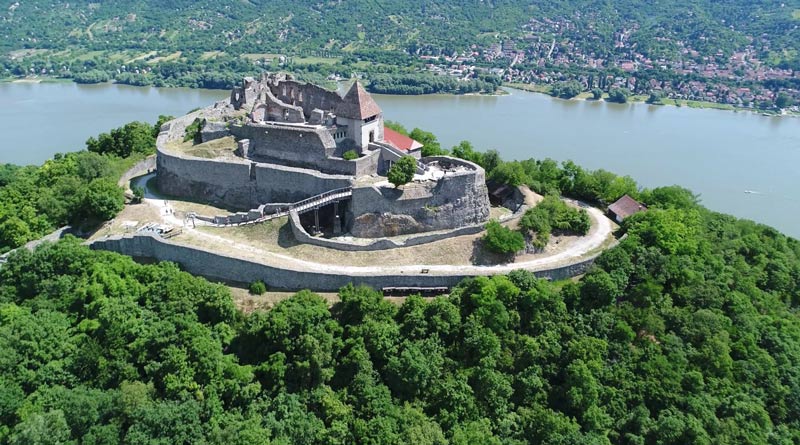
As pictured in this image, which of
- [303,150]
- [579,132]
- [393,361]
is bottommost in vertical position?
[393,361]

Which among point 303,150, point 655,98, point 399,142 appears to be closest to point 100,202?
point 303,150

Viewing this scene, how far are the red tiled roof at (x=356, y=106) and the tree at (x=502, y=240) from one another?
8642mm

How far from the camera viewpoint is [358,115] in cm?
2905

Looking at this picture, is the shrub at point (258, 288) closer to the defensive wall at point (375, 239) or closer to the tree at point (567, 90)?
the defensive wall at point (375, 239)

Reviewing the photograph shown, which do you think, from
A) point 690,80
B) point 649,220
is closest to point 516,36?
point 690,80

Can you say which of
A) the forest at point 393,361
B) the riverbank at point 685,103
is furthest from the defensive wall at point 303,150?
the riverbank at point 685,103

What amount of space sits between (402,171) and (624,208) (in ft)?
40.7

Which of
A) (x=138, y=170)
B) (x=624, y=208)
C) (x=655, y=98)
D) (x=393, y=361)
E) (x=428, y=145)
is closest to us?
(x=393, y=361)

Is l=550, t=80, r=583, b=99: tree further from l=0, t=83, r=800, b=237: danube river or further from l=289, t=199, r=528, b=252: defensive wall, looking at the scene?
l=289, t=199, r=528, b=252: defensive wall

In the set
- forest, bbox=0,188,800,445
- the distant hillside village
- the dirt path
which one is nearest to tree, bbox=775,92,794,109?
the distant hillside village

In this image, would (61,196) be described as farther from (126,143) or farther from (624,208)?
(624,208)

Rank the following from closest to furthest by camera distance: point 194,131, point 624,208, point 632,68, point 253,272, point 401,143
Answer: point 253,272, point 624,208, point 401,143, point 194,131, point 632,68

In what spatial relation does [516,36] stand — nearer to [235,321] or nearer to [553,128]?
[553,128]

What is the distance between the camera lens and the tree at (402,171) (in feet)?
85.9
